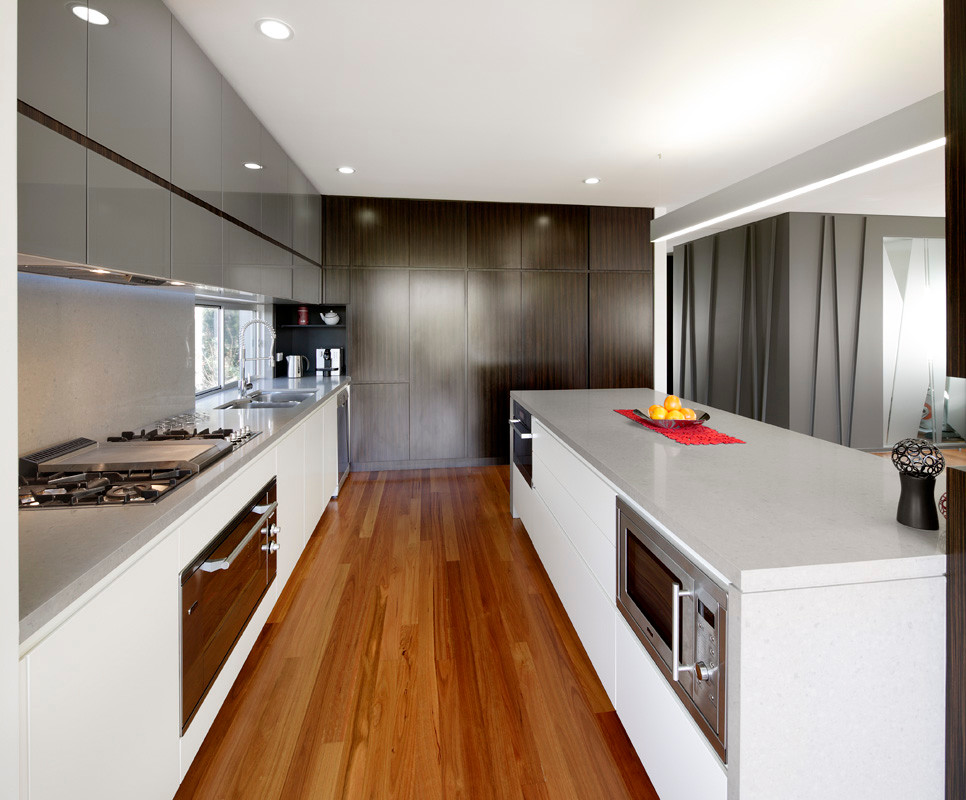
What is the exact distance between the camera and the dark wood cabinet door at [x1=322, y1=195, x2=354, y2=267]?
4.86 m

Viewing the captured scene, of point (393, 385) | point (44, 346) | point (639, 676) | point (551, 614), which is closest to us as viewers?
point (639, 676)

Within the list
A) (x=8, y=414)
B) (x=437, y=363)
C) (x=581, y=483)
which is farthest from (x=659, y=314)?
(x=8, y=414)

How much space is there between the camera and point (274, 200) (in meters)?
3.30

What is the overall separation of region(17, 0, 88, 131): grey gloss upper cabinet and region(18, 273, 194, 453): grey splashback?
59 centimetres

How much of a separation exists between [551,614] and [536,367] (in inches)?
122

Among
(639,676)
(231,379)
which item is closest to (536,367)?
(231,379)

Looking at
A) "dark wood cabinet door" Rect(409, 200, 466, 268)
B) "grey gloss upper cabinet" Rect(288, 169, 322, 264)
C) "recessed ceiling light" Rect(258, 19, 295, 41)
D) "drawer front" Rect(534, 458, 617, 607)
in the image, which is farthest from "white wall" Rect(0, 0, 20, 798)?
"dark wood cabinet door" Rect(409, 200, 466, 268)

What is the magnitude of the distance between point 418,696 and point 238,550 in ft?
2.63

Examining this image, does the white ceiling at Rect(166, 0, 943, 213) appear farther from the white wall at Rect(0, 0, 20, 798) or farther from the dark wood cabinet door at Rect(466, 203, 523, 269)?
the white wall at Rect(0, 0, 20, 798)

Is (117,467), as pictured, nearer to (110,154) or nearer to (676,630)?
(110,154)

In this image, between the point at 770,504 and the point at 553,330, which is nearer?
the point at 770,504

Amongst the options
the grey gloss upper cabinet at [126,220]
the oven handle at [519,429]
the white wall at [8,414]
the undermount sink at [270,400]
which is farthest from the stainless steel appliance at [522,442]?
the white wall at [8,414]

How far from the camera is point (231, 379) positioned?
12.4 feet

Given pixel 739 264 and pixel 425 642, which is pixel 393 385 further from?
pixel 739 264
